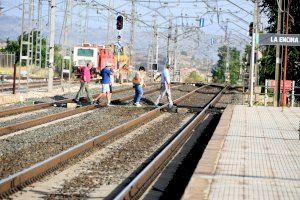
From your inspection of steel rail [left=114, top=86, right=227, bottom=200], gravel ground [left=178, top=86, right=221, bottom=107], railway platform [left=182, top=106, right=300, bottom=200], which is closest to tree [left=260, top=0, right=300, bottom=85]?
gravel ground [left=178, top=86, right=221, bottom=107]

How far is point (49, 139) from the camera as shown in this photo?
1452 cm

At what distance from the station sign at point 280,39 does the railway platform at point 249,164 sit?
7788mm

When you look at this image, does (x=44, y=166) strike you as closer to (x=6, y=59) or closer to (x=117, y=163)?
(x=117, y=163)

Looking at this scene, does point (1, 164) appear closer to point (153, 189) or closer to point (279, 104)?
point (153, 189)

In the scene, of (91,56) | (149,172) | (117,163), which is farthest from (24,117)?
(91,56)

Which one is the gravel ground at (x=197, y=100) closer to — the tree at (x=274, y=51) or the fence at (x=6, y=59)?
the tree at (x=274, y=51)

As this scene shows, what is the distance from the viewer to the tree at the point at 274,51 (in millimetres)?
42525

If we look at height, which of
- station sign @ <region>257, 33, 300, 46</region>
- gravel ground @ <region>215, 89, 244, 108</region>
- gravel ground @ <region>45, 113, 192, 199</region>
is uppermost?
station sign @ <region>257, 33, 300, 46</region>

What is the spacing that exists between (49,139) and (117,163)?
11.1 feet

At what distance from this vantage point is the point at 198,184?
28.4 feet

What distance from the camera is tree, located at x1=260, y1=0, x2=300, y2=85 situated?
42.5 m

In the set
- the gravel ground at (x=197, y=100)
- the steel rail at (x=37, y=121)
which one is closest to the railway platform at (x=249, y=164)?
the steel rail at (x=37, y=121)

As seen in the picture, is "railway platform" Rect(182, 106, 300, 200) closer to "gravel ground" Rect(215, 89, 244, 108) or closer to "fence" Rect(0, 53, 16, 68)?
"gravel ground" Rect(215, 89, 244, 108)

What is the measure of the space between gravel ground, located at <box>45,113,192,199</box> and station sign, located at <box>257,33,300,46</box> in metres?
9.40
